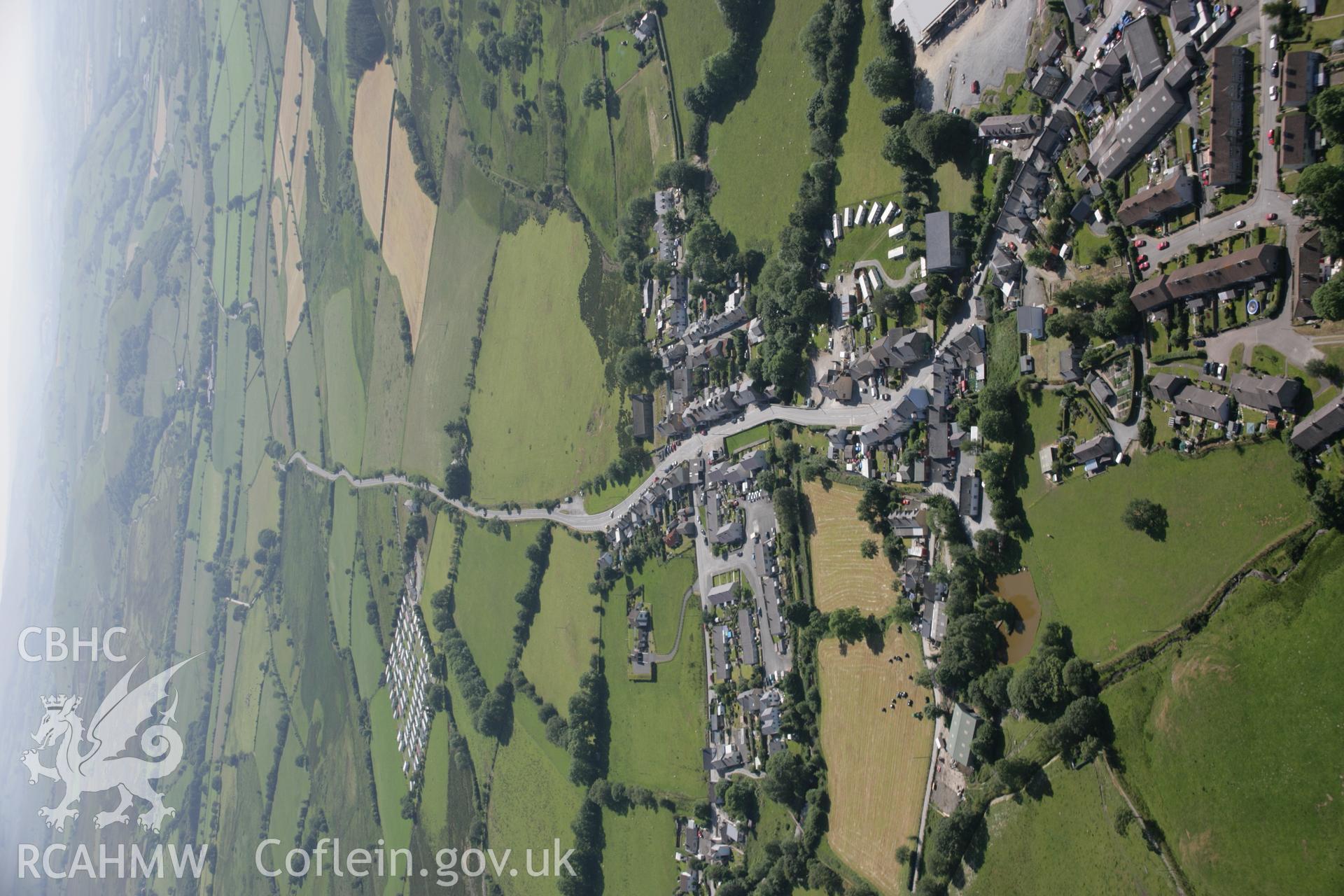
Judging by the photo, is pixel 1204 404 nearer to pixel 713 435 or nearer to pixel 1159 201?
pixel 1159 201

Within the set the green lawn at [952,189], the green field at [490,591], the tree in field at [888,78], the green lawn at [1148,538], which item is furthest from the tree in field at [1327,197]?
the green field at [490,591]

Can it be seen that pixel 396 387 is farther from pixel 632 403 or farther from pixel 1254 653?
pixel 1254 653

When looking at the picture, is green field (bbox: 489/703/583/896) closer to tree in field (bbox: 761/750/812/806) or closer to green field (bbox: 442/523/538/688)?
green field (bbox: 442/523/538/688)

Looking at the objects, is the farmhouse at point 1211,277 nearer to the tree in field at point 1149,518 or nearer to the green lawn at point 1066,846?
the tree in field at point 1149,518

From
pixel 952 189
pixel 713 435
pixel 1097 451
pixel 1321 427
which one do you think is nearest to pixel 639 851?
pixel 713 435

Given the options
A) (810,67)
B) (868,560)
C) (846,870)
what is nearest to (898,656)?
(868,560)
